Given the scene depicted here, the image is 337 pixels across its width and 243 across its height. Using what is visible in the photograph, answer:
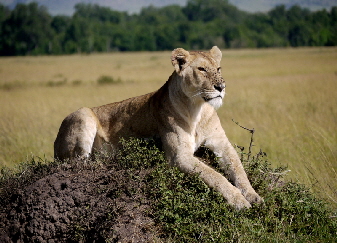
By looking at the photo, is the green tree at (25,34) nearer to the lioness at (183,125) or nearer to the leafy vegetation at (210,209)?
the lioness at (183,125)

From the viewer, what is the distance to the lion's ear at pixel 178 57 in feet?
20.6

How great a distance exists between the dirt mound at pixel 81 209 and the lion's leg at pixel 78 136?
1158 mm

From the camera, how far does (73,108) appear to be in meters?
19.0

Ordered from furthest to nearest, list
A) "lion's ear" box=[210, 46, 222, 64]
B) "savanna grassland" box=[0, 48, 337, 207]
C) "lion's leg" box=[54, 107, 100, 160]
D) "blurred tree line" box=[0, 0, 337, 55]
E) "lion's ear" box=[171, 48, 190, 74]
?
1. "blurred tree line" box=[0, 0, 337, 55]
2. "savanna grassland" box=[0, 48, 337, 207]
3. "lion's leg" box=[54, 107, 100, 160]
4. "lion's ear" box=[210, 46, 222, 64]
5. "lion's ear" box=[171, 48, 190, 74]

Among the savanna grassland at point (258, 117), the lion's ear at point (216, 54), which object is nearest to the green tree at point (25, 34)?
the savanna grassland at point (258, 117)

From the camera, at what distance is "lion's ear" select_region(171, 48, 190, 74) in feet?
20.6

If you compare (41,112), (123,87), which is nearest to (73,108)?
(41,112)

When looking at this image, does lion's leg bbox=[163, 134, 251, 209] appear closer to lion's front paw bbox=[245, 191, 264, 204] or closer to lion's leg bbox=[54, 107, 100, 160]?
lion's front paw bbox=[245, 191, 264, 204]

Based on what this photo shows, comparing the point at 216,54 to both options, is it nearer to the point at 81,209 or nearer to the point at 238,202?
the point at 238,202

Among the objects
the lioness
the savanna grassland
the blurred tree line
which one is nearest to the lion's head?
the lioness

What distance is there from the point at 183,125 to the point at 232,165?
81 cm

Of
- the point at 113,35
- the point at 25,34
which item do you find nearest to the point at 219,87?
the point at 25,34

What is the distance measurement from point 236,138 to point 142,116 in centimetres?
591

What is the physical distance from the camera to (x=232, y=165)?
6.05m
